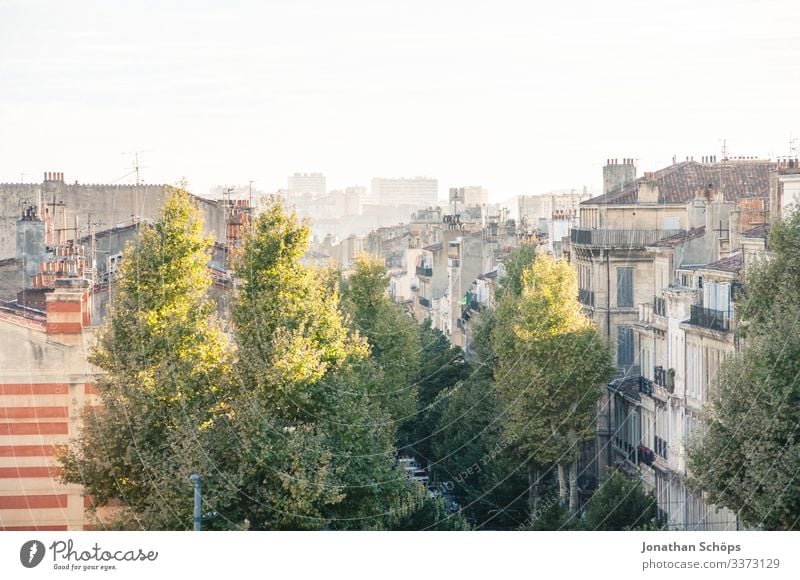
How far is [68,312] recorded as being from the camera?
54.8ft

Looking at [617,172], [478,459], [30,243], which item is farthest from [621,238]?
[30,243]

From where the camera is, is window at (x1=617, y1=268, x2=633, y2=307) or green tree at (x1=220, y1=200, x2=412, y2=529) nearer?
green tree at (x1=220, y1=200, x2=412, y2=529)

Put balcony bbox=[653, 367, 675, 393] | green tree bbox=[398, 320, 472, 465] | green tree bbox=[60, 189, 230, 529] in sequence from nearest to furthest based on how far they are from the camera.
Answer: green tree bbox=[60, 189, 230, 529] → balcony bbox=[653, 367, 675, 393] → green tree bbox=[398, 320, 472, 465]

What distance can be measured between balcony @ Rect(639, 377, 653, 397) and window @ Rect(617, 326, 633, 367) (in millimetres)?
1614

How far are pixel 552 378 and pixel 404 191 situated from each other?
1526 cm

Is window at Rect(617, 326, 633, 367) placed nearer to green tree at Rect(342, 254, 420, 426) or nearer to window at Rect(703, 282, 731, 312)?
green tree at Rect(342, 254, 420, 426)

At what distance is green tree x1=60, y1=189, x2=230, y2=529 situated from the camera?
15.1 m

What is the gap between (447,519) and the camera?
1691cm

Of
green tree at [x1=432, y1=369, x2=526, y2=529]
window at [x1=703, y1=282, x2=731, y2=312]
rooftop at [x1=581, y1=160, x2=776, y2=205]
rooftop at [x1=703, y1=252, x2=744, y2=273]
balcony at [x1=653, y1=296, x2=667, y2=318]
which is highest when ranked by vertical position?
rooftop at [x1=581, y1=160, x2=776, y2=205]

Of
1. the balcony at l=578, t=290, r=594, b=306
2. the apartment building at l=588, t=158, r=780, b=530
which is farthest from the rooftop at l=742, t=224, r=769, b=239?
the balcony at l=578, t=290, r=594, b=306
